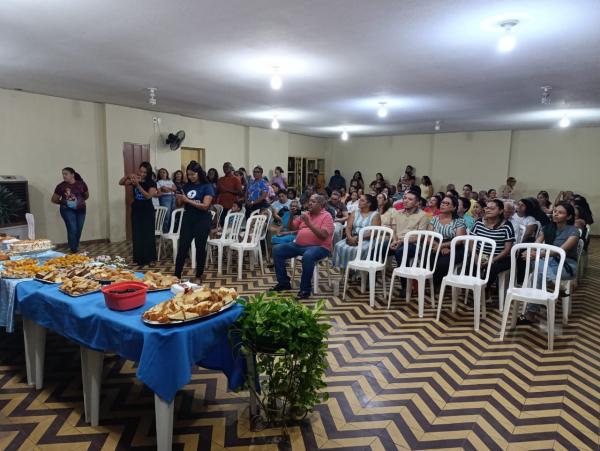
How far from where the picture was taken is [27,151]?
6.26 metres

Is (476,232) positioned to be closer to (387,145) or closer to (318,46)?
(318,46)

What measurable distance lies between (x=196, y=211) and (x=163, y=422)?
297 centimetres

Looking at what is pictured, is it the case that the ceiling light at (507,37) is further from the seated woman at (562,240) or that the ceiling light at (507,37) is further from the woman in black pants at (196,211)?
the woman in black pants at (196,211)

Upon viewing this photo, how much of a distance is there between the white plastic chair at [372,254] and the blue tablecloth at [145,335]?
7.59 feet

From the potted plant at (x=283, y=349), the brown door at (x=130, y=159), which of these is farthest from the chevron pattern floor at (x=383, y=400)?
the brown door at (x=130, y=159)

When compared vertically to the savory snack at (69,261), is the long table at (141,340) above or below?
below

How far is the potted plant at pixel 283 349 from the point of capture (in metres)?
1.88

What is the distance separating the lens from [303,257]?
426 cm

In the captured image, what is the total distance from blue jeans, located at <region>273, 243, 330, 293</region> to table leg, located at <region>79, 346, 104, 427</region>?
2.46m

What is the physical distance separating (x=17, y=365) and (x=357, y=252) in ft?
10.3

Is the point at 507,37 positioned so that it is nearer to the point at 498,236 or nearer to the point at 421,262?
the point at 498,236

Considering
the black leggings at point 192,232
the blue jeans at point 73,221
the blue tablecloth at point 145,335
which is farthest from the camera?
the blue jeans at point 73,221

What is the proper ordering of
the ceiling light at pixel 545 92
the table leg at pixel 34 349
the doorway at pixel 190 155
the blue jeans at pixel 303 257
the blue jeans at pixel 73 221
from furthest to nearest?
the doorway at pixel 190 155, the blue jeans at pixel 73 221, the ceiling light at pixel 545 92, the blue jeans at pixel 303 257, the table leg at pixel 34 349

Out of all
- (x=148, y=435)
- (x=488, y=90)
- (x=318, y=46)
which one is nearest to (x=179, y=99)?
(x=318, y=46)
